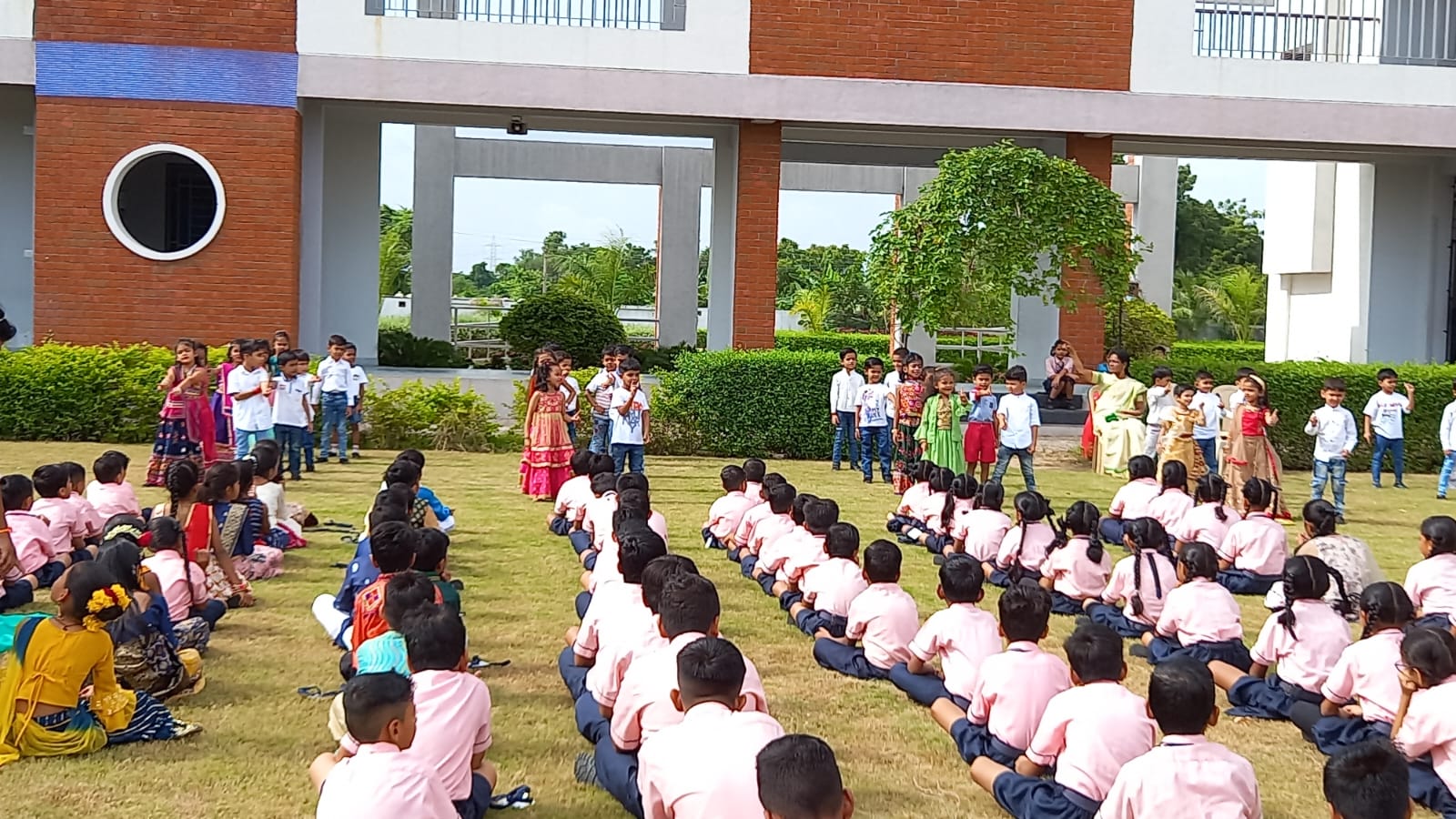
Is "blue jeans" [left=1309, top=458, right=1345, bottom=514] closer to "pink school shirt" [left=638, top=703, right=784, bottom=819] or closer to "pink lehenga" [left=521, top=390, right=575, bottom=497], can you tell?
"pink lehenga" [left=521, top=390, right=575, bottom=497]

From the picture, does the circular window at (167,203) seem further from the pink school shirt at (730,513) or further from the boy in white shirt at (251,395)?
the pink school shirt at (730,513)

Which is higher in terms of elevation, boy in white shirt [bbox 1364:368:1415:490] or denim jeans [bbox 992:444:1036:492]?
boy in white shirt [bbox 1364:368:1415:490]

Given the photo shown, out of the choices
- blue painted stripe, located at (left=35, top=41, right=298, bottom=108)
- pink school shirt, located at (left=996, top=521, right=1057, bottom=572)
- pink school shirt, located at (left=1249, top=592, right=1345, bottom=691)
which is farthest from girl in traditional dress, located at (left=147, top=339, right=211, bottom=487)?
pink school shirt, located at (left=1249, top=592, right=1345, bottom=691)

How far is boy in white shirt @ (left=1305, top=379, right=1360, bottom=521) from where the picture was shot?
1216cm

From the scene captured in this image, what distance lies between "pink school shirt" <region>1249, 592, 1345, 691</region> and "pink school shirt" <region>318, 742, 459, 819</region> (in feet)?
12.9

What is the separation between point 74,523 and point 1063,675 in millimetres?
5733

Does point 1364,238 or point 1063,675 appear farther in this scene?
point 1364,238

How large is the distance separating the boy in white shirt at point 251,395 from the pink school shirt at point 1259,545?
306 inches

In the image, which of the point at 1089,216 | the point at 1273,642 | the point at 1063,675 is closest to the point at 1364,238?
the point at 1089,216

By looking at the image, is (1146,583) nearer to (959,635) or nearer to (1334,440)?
(959,635)

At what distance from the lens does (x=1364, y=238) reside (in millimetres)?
20328

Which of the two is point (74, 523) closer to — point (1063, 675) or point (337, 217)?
point (1063, 675)

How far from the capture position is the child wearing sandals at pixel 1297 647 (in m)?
5.89

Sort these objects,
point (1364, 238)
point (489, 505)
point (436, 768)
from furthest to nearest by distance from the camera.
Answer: point (1364, 238) → point (489, 505) → point (436, 768)
